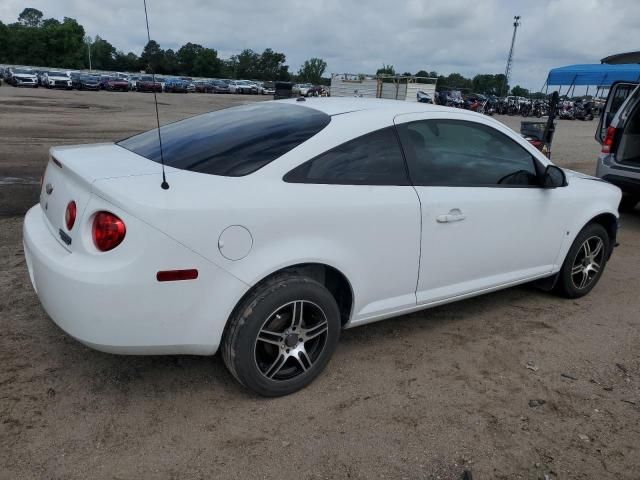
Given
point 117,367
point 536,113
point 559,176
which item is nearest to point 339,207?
point 117,367

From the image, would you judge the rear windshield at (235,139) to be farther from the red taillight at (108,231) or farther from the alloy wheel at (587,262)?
the alloy wheel at (587,262)

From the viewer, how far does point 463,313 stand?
419 cm

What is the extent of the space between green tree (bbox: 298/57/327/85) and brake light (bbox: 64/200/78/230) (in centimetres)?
11328

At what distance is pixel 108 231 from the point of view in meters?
2.47

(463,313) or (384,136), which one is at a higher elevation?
(384,136)

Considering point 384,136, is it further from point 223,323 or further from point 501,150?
point 223,323

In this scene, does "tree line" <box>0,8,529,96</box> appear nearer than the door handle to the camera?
No

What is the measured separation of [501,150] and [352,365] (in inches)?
71.5

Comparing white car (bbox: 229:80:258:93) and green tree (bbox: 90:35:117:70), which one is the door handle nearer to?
white car (bbox: 229:80:258:93)

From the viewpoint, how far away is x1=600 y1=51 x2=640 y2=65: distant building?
9.04 metres

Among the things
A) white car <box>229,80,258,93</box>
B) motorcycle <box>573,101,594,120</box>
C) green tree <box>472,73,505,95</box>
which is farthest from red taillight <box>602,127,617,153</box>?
green tree <box>472,73,505,95</box>

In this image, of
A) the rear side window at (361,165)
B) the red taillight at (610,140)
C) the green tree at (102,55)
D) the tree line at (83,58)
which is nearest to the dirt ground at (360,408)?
the rear side window at (361,165)

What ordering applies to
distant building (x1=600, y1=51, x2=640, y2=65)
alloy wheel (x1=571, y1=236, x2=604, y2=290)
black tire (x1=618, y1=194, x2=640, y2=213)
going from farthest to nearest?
distant building (x1=600, y1=51, x2=640, y2=65) → black tire (x1=618, y1=194, x2=640, y2=213) → alloy wheel (x1=571, y1=236, x2=604, y2=290)

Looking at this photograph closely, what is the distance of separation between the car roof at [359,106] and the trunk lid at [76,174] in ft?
3.71
